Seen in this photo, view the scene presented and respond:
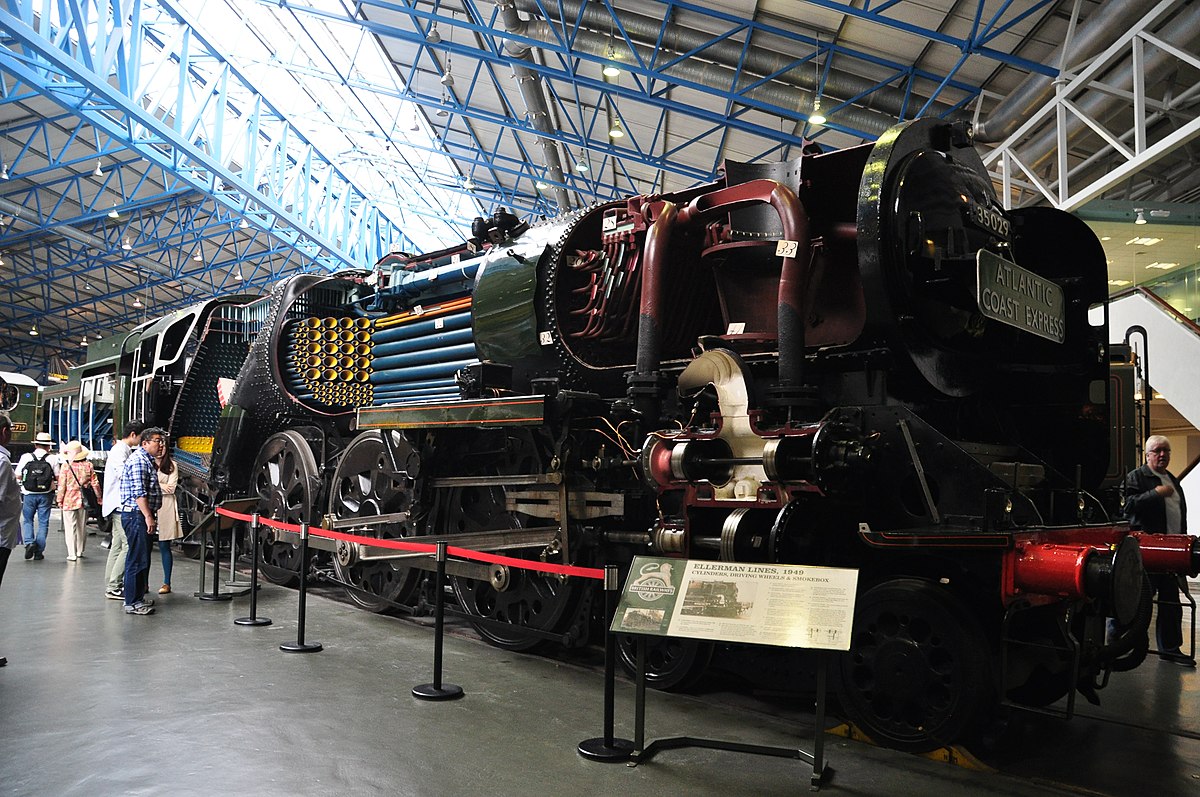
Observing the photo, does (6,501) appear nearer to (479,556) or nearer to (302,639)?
(302,639)

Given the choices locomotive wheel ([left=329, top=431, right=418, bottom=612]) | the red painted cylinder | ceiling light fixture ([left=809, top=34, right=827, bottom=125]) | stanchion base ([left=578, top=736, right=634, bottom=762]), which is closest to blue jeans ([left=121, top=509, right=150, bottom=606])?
locomotive wheel ([left=329, top=431, right=418, bottom=612])

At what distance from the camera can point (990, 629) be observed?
12.5 ft

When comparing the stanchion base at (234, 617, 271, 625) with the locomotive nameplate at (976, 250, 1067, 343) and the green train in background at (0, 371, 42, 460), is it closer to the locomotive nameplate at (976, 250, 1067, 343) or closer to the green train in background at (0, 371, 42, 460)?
the locomotive nameplate at (976, 250, 1067, 343)

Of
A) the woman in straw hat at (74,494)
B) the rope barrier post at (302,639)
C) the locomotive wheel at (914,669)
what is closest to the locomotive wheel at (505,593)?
the rope barrier post at (302,639)

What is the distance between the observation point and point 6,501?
520 centimetres

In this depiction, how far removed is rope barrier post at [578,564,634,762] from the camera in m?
3.74

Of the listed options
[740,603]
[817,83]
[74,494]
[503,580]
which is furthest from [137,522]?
[817,83]

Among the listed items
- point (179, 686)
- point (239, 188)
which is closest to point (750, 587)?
point (179, 686)

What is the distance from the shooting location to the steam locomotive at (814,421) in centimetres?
→ 385

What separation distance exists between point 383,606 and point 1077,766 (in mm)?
4973

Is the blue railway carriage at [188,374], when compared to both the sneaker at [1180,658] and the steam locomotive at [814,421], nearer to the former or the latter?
the steam locomotive at [814,421]

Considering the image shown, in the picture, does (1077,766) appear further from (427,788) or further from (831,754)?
(427,788)

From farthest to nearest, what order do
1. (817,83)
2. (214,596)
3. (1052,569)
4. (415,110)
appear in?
(415,110) < (817,83) < (214,596) < (1052,569)

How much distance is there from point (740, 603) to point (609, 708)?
0.78 meters
